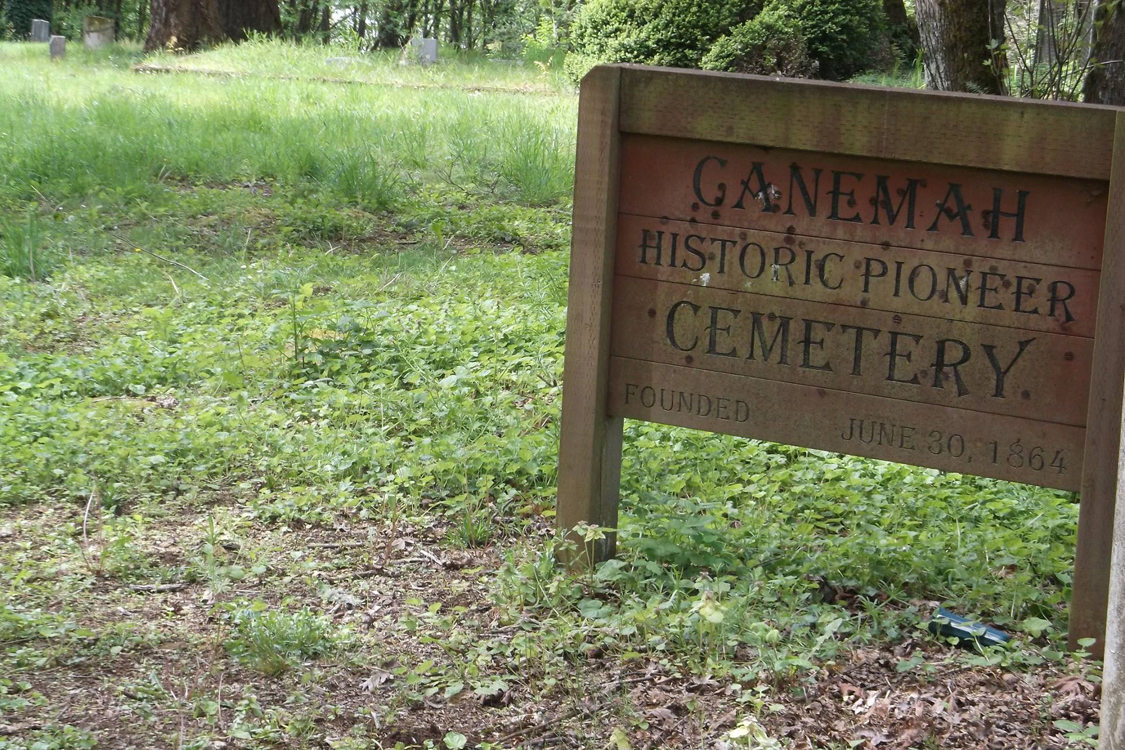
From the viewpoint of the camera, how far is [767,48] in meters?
15.1

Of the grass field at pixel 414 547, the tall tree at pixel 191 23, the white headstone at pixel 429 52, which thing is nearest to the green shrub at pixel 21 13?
the tall tree at pixel 191 23

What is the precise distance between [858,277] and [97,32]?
966 inches

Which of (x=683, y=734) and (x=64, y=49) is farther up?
(x=64, y=49)

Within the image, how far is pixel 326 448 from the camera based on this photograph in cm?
462

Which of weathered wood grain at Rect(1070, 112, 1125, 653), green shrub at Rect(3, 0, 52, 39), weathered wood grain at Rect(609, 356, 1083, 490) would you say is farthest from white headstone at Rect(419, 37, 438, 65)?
weathered wood grain at Rect(1070, 112, 1125, 653)

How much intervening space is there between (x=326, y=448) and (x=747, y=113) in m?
2.21

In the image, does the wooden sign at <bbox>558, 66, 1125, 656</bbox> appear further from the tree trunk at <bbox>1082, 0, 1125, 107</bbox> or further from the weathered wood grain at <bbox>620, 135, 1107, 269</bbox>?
the tree trunk at <bbox>1082, 0, 1125, 107</bbox>

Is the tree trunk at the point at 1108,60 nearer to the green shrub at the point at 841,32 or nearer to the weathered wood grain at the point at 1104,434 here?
the weathered wood grain at the point at 1104,434

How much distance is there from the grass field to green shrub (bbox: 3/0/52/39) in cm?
2772

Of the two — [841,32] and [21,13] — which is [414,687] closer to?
[841,32]

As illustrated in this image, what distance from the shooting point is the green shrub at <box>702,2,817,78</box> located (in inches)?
583

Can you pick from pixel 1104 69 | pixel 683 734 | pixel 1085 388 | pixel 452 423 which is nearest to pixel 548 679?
pixel 683 734

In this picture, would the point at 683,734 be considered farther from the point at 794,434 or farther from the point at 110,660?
the point at 110,660

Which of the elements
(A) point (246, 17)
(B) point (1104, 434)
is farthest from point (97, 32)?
(B) point (1104, 434)
